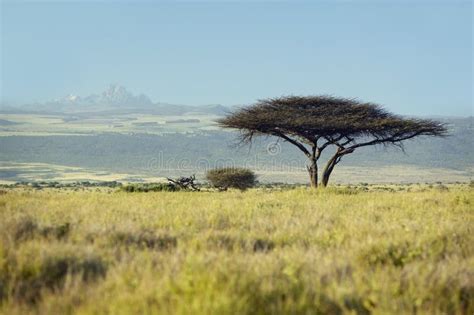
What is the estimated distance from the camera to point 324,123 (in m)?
35.8

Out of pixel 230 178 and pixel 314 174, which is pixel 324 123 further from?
pixel 230 178

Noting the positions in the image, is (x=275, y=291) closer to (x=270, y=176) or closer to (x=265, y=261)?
(x=265, y=261)

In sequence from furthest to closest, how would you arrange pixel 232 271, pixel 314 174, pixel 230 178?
1. pixel 230 178
2. pixel 314 174
3. pixel 232 271

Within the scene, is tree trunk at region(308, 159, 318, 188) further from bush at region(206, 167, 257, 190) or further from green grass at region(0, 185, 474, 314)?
green grass at region(0, 185, 474, 314)

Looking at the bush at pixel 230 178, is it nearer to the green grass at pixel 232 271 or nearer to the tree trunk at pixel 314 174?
the tree trunk at pixel 314 174

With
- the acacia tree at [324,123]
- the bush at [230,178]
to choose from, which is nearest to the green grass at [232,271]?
the acacia tree at [324,123]

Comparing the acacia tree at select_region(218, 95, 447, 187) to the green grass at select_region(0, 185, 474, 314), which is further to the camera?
the acacia tree at select_region(218, 95, 447, 187)

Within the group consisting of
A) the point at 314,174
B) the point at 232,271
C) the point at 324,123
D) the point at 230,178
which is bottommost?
the point at 230,178

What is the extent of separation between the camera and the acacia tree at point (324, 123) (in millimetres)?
35906

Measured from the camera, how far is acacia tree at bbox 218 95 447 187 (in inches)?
1414

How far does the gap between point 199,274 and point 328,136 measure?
35467mm

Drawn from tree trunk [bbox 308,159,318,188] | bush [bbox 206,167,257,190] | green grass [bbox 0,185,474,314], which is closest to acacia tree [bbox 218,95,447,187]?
tree trunk [bbox 308,159,318,188]

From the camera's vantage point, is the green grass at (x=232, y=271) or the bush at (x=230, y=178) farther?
the bush at (x=230, y=178)

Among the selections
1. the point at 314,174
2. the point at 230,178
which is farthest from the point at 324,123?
the point at 230,178
